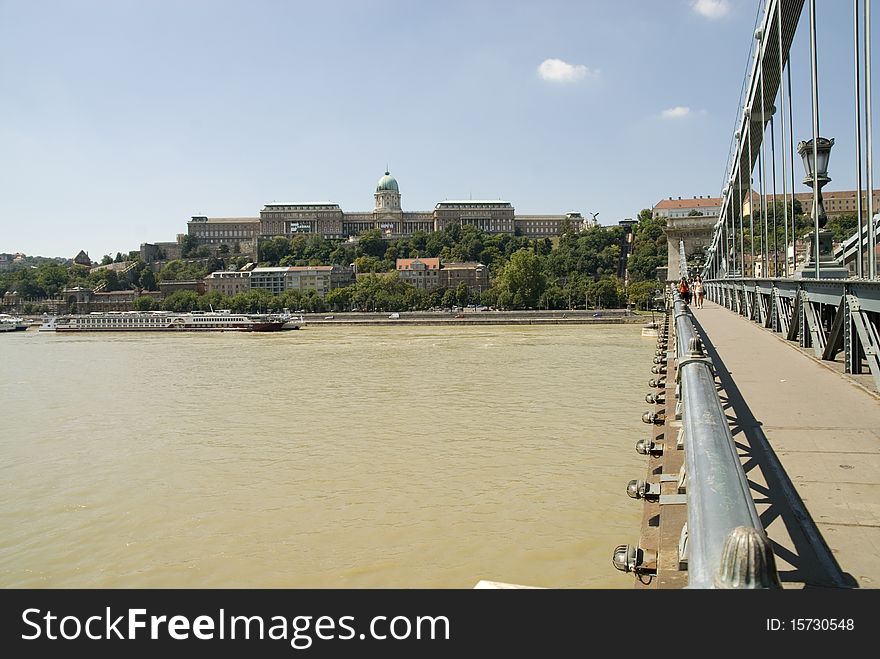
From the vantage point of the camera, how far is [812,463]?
11.2ft

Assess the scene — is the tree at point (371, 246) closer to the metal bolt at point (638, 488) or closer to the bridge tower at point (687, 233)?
the bridge tower at point (687, 233)

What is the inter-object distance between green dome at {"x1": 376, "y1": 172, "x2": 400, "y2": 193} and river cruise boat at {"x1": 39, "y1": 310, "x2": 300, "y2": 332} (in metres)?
68.1

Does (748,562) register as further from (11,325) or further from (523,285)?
(11,325)

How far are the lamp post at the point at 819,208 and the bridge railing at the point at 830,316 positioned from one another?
0.23m

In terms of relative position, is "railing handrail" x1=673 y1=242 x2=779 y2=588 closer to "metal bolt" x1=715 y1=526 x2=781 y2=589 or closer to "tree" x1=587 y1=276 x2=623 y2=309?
"metal bolt" x1=715 y1=526 x2=781 y2=589

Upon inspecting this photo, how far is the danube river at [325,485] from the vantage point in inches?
232

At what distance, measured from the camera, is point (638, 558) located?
→ 2396 mm

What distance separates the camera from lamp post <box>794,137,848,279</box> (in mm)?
7289

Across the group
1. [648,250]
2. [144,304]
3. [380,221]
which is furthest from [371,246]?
[648,250]

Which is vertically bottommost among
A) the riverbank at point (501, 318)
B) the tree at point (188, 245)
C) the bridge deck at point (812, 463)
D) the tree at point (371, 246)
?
the riverbank at point (501, 318)

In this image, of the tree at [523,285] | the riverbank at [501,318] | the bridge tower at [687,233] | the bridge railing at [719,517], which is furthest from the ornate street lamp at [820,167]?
the tree at [523,285]

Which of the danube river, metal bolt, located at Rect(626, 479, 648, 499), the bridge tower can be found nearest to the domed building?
the bridge tower
